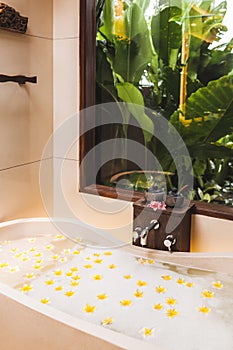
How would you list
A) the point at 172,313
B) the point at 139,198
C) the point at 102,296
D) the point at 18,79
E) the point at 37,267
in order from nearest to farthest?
the point at 172,313 → the point at 102,296 → the point at 37,267 → the point at 18,79 → the point at 139,198

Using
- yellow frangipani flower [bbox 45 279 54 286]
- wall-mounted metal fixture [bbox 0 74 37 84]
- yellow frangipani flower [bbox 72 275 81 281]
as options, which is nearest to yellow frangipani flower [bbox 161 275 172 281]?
yellow frangipani flower [bbox 72 275 81 281]

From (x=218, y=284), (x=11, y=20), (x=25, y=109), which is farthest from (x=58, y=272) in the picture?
(x=11, y=20)

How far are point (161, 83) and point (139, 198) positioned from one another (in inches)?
23.4

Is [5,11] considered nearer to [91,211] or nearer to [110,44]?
[110,44]

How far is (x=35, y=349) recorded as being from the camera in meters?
1.31

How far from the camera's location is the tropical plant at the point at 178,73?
6.35 ft

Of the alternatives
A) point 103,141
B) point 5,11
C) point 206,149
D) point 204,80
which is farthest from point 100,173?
point 5,11

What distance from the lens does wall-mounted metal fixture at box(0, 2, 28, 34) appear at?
1905 mm

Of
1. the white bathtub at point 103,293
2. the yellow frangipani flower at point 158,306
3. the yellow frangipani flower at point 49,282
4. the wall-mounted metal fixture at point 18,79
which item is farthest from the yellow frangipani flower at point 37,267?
the wall-mounted metal fixture at point 18,79

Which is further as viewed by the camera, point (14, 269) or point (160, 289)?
point (14, 269)

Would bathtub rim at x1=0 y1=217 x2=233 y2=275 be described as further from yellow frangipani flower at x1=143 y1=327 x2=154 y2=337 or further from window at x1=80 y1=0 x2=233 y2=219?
yellow frangipani flower at x1=143 y1=327 x2=154 y2=337

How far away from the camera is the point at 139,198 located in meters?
2.14

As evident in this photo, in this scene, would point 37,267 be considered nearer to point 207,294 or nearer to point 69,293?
point 69,293

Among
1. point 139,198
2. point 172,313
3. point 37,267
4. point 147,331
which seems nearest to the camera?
point 147,331
